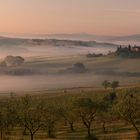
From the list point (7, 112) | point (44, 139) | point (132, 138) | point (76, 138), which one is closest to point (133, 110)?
point (132, 138)

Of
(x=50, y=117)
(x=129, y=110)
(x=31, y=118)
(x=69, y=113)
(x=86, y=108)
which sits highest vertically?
(x=86, y=108)

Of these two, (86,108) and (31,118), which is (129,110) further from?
(31,118)

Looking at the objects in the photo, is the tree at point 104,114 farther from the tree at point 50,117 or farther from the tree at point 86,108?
the tree at point 50,117

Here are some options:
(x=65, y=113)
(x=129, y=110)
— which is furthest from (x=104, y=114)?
(x=129, y=110)

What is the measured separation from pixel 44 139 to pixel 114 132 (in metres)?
20.5

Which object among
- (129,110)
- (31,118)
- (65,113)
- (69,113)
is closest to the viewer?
(31,118)

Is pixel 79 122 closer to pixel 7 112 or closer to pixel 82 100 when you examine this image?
pixel 82 100

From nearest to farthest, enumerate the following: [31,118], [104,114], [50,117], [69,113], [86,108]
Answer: [31,118]
[50,117]
[86,108]
[69,113]
[104,114]

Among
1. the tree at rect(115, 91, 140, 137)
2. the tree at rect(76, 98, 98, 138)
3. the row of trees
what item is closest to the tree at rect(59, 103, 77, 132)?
the row of trees

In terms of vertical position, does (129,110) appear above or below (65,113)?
above

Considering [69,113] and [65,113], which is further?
[65,113]

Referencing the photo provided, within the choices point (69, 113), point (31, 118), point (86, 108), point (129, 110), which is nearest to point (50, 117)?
point (69, 113)

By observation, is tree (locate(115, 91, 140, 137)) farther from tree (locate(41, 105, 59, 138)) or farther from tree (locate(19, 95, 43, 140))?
tree (locate(19, 95, 43, 140))

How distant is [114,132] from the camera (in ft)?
370
